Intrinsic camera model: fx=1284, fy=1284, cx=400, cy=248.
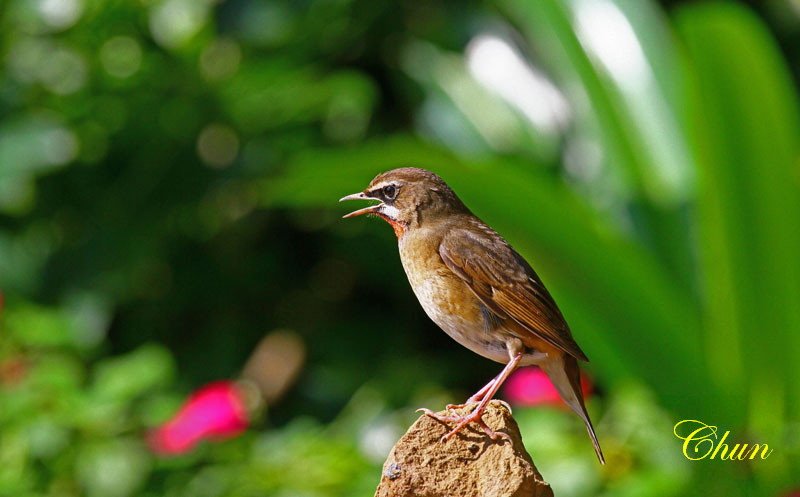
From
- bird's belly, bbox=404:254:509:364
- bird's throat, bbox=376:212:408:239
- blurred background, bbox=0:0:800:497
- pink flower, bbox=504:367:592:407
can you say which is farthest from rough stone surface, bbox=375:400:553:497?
pink flower, bbox=504:367:592:407

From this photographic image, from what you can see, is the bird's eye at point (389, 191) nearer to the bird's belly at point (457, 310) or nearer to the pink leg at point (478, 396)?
the bird's belly at point (457, 310)

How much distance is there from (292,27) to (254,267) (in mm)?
1173

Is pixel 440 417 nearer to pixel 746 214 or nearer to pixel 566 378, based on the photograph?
pixel 566 378

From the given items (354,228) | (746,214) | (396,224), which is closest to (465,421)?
(396,224)

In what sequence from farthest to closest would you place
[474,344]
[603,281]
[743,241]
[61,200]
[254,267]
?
[254,267], [61,200], [743,241], [603,281], [474,344]

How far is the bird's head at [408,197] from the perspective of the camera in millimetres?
1997

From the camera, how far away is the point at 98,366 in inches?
207

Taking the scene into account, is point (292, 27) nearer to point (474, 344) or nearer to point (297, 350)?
point (297, 350)

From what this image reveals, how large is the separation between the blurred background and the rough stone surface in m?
1.26

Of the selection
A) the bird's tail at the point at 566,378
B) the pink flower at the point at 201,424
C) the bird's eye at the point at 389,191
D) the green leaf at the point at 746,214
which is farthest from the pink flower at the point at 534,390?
the bird's eye at the point at 389,191

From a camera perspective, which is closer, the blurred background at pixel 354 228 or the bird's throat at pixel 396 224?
the bird's throat at pixel 396 224

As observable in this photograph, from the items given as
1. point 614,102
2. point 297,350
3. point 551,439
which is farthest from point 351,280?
point 551,439

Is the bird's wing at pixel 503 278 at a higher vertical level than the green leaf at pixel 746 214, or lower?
lower

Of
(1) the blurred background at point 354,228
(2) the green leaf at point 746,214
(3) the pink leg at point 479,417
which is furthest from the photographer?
(2) the green leaf at point 746,214
